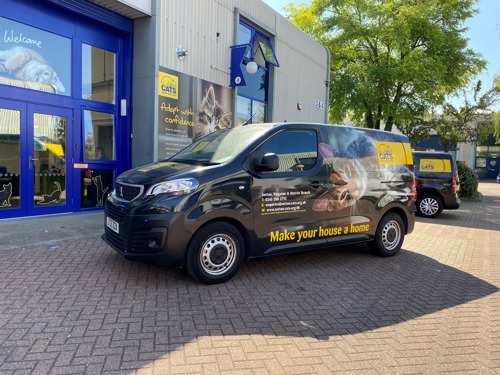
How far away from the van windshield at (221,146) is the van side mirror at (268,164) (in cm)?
31

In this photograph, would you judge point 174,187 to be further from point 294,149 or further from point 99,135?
point 99,135

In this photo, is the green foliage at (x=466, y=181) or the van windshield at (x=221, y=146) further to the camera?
the green foliage at (x=466, y=181)

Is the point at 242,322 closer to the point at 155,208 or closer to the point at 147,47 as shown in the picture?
the point at 155,208

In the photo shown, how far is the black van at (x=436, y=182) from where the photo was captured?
37.8 feet

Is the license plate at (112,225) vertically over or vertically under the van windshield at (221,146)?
under

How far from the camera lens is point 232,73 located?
11.1 m

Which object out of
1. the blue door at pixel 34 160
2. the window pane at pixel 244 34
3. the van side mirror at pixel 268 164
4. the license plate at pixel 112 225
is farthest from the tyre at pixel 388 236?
the window pane at pixel 244 34

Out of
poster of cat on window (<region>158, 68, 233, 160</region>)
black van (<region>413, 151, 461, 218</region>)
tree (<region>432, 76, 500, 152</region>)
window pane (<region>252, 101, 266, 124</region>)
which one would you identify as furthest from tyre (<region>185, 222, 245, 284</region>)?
tree (<region>432, 76, 500, 152</region>)

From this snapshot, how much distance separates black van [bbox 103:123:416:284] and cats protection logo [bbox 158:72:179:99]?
3.81 meters

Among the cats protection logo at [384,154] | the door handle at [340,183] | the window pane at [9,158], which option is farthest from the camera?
the window pane at [9,158]

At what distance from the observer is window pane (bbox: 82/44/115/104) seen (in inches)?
334

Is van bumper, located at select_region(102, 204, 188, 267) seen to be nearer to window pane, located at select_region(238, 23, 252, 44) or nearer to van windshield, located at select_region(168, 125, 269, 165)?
van windshield, located at select_region(168, 125, 269, 165)

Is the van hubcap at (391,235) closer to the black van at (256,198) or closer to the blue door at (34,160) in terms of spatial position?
the black van at (256,198)

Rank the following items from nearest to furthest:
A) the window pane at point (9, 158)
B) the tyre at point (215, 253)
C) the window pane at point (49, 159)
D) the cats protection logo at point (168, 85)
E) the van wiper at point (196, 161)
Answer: the tyre at point (215, 253), the van wiper at point (196, 161), the window pane at point (9, 158), the window pane at point (49, 159), the cats protection logo at point (168, 85)
